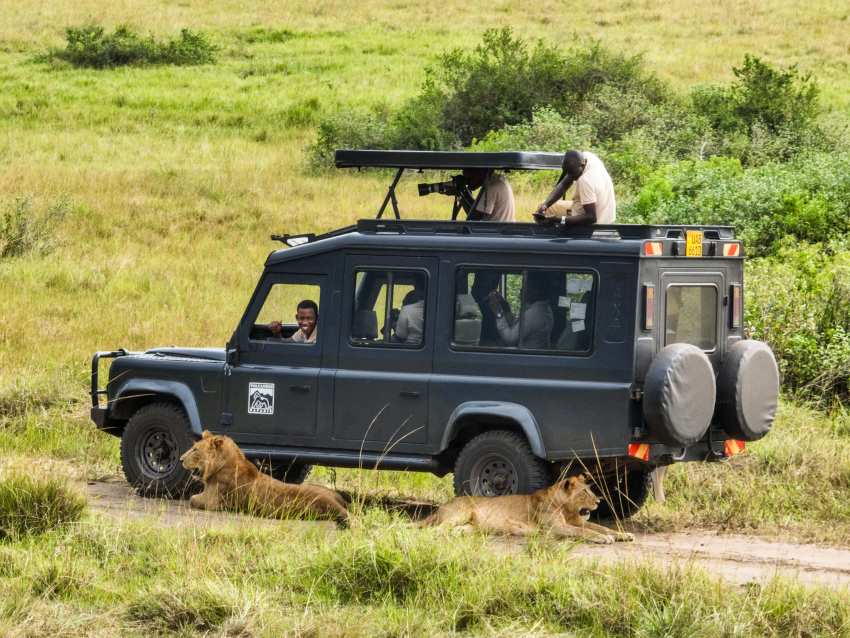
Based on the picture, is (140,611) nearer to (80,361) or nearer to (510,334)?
(510,334)

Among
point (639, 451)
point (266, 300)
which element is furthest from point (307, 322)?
point (639, 451)

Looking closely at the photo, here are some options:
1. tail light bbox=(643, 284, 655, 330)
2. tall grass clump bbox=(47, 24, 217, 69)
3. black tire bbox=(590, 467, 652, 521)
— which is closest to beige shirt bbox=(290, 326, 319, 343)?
black tire bbox=(590, 467, 652, 521)

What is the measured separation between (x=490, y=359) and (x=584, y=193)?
4.47 feet

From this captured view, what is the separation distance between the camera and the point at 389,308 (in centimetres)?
904

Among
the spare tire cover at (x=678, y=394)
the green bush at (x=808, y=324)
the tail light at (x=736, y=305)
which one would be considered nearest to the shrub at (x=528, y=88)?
the green bush at (x=808, y=324)

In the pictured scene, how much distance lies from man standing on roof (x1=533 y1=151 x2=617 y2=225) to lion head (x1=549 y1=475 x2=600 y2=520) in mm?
1764

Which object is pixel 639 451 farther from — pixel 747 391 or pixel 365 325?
pixel 365 325

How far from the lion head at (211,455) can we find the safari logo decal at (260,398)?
1.29ft

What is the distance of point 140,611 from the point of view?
6.53 m

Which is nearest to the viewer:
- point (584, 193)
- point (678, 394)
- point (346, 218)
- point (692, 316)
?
point (678, 394)

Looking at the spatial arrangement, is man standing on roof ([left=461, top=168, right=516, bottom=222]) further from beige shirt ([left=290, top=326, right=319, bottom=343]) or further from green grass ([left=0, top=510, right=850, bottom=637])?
green grass ([left=0, top=510, right=850, bottom=637])

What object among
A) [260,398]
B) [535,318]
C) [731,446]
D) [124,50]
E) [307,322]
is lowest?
[731,446]

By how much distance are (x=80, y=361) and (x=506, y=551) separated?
306 inches

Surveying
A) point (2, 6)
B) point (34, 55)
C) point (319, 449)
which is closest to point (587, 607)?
point (319, 449)
